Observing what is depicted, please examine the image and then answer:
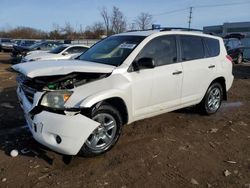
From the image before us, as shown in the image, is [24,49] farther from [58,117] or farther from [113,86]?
[58,117]

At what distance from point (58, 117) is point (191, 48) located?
331cm

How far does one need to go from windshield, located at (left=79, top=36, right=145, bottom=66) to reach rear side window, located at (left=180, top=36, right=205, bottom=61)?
1008 millimetres

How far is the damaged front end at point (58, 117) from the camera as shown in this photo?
4.07m

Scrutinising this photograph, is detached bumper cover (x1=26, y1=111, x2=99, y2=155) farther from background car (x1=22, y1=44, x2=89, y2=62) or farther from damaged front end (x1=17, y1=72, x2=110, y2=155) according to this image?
background car (x1=22, y1=44, x2=89, y2=62)

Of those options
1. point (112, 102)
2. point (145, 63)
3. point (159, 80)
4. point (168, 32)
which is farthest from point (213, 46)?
point (112, 102)

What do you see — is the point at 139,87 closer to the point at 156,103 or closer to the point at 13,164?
the point at 156,103

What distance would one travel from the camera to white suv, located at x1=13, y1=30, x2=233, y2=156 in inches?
163

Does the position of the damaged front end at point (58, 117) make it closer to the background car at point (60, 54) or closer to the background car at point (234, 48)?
the background car at point (60, 54)

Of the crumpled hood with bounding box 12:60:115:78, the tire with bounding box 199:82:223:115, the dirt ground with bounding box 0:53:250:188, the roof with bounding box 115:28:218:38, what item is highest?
the roof with bounding box 115:28:218:38

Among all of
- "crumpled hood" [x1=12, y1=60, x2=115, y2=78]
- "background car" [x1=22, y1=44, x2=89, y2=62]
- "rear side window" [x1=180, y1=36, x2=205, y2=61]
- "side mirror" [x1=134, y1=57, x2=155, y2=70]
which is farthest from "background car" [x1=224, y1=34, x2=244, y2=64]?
"crumpled hood" [x1=12, y1=60, x2=115, y2=78]

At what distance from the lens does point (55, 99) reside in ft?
13.7

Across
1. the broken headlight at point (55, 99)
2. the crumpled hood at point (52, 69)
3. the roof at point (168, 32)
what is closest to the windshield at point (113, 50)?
the roof at point (168, 32)

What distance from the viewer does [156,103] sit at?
5410 millimetres

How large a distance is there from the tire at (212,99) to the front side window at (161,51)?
1448 millimetres
